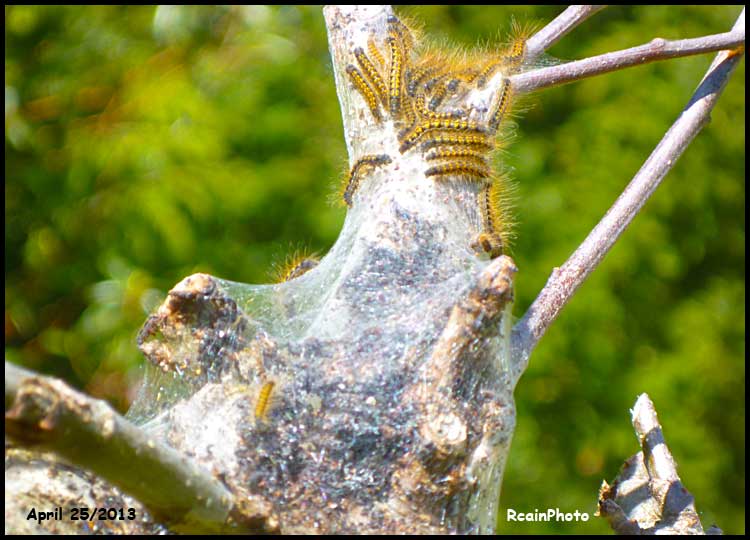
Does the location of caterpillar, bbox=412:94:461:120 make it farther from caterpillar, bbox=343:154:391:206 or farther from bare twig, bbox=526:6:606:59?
bare twig, bbox=526:6:606:59

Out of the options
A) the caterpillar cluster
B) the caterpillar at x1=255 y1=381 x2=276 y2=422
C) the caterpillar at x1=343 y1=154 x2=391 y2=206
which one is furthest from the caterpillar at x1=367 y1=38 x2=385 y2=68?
the caterpillar at x1=255 y1=381 x2=276 y2=422

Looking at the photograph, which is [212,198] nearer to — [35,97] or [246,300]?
[35,97]

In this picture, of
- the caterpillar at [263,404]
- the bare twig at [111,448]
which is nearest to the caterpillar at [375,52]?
the caterpillar at [263,404]

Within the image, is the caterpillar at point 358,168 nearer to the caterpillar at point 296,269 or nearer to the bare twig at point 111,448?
the caterpillar at point 296,269

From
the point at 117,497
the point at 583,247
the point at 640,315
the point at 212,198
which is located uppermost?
the point at 640,315

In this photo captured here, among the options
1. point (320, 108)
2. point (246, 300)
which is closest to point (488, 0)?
point (320, 108)
